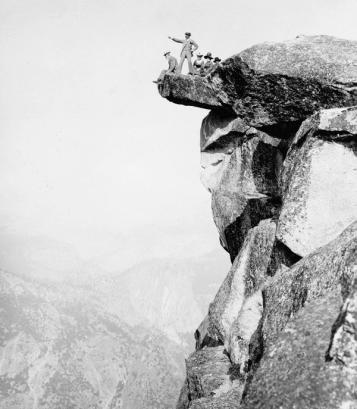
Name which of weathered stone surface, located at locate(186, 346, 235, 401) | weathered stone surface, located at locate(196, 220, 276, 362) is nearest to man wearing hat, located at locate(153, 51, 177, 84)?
weathered stone surface, located at locate(196, 220, 276, 362)

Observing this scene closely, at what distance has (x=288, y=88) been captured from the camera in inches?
647

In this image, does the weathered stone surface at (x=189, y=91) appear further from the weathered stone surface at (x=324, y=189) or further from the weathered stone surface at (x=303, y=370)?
the weathered stone surface at (x=303, y=370)

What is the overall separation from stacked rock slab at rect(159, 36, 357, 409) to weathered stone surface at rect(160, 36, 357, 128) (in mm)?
42

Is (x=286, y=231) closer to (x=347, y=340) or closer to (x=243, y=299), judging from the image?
(x=243, y=299)

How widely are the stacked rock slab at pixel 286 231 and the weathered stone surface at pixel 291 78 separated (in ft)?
0.14

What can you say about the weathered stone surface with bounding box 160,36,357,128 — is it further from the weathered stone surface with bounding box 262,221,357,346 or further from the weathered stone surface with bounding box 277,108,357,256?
the weathered stone surface with bounding box 262,221,357,346

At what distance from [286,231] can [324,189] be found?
192 cm

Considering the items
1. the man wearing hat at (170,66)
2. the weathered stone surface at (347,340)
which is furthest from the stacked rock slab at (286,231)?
the man wearing hat at (170,66)

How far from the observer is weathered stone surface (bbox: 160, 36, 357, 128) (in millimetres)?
15633

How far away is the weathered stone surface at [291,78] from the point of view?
15.6 metres

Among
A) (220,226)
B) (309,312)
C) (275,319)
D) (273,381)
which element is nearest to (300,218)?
(275,319)

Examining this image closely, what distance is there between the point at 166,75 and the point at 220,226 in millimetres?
10277

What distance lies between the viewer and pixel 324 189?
523 inches

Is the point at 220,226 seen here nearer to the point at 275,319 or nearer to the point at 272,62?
the point at 272,62
